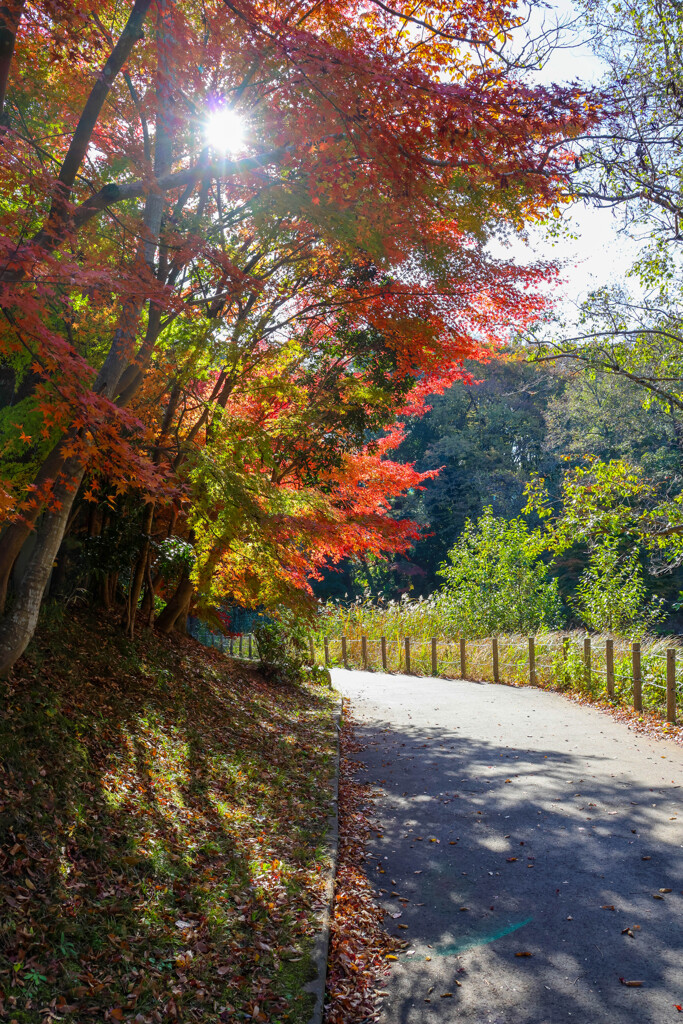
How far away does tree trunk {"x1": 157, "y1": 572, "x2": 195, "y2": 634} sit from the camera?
11.9 meters

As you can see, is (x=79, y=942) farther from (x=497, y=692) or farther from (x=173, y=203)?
(x=497, y=692)

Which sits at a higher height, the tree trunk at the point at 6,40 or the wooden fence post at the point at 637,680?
the tree trunk at the point at 6,40

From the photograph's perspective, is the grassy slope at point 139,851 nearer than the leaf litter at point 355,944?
Yes

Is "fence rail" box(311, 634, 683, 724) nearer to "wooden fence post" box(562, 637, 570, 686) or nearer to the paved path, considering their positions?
"wooden fence post" box(562, 637, 570, 686)

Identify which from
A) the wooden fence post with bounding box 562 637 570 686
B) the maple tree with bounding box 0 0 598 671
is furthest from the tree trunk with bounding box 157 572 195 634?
the wooden fence post with bounding box 562 637 570 686

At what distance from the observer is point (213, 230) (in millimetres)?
9039

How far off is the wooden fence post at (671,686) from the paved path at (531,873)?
0.84 metres

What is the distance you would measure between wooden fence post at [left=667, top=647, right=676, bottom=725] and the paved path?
2.77 ft

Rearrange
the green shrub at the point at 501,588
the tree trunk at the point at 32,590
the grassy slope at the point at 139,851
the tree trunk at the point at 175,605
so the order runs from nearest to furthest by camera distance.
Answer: the grassy slope at the point at 139,851 < the tree trunk at the point at 32,590 < the tree trunk at the point at 175,605 < the green shrub at the point at 501,588

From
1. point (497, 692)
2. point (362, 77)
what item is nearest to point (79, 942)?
point (362, 77)

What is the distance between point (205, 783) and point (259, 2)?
7617 millimetres

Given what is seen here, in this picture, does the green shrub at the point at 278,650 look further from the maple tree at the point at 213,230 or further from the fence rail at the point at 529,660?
the maple tree at the point at 213,230

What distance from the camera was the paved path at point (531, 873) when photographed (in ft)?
13.3

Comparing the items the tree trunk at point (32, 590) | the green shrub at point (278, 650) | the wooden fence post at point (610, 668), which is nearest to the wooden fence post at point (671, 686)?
the wooden fence post at point (610, 668)
